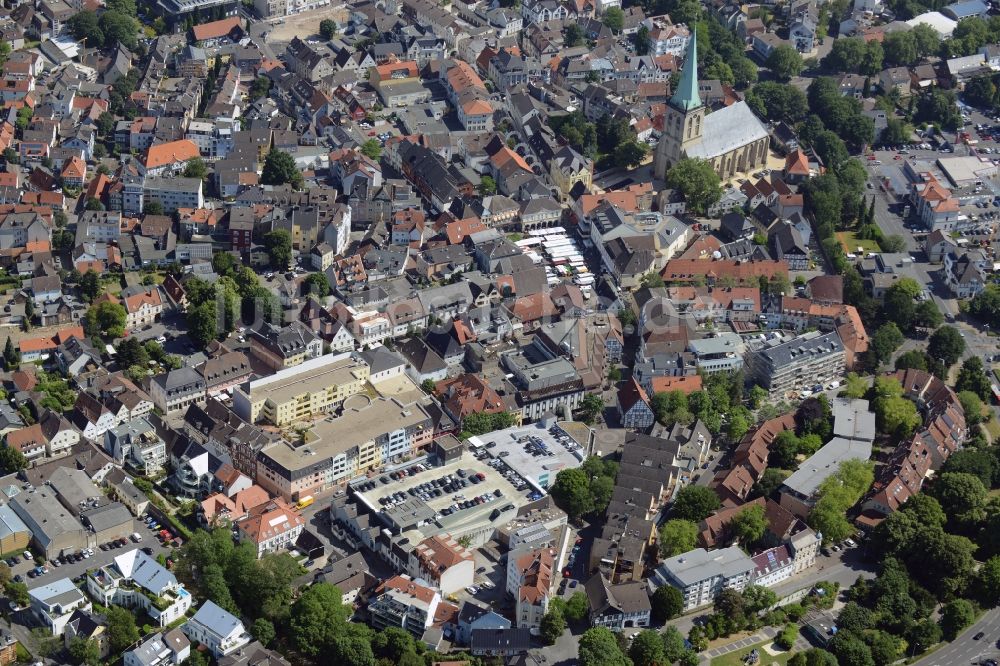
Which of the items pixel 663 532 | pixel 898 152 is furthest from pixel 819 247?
pixel 663 532

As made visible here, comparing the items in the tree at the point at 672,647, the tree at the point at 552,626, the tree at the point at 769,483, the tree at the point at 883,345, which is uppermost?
the tree at the point at 552,626

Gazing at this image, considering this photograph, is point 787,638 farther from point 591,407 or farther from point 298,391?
point 298,391

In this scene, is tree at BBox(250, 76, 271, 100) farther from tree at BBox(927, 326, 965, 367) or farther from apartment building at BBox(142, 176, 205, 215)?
tree at BBox(927, 326, 965, 367)

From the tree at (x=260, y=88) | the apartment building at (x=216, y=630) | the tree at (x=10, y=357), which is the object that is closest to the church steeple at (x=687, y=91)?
the tree at (x=260, y=88)

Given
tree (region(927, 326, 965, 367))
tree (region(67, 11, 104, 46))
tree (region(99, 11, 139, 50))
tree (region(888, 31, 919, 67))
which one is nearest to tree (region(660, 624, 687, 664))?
tree (region(927, 326, 965, 367))

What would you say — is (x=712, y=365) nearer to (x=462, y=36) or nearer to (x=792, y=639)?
(x=792, y=639)

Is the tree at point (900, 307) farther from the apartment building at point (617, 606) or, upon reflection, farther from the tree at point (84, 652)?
the tree at point (84, 652)
